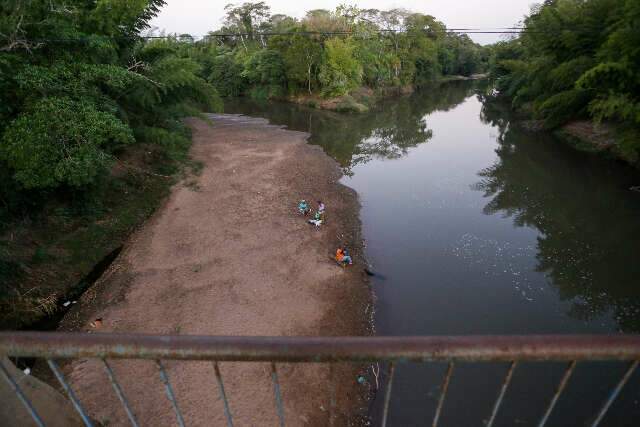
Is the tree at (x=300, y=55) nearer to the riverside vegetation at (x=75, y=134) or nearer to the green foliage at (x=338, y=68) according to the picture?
the green foliage at (x=338, y=68)

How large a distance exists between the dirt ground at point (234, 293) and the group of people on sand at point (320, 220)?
24 cm

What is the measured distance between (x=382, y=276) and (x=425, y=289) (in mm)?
1436

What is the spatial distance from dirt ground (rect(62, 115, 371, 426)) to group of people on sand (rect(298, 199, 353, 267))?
238 millimetres

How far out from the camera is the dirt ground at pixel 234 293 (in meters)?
7.41

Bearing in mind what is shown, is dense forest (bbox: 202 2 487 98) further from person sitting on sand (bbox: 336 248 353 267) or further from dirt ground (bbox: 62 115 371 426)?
person sitting on sand (bbox: 336 248 353 267)

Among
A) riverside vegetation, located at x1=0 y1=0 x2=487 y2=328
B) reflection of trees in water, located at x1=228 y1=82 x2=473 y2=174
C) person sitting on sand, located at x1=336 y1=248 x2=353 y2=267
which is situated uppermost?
riverside vegetation, located at x1=0 y1=0 x2=487 y2=328

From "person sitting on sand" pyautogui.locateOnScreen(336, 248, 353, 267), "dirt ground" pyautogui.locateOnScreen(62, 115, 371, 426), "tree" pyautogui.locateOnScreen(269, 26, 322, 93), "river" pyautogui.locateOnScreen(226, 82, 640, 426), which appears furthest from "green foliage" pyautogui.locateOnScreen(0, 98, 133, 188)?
"tree" pyautogui.locateOnScreen(269, 26, 322, 93)

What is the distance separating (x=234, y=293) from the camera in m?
10.6

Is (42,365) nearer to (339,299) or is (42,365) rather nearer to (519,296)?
(339,299)

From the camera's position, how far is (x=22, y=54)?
10625 millimetres

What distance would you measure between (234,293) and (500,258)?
30.7 feet

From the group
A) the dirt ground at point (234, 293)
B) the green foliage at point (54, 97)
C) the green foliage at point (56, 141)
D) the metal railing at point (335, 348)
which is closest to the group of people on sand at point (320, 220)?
the dirt ground at point (234, 293)

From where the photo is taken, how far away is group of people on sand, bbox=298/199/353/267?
11.9 meters

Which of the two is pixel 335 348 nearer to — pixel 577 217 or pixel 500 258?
pixel 500 258
